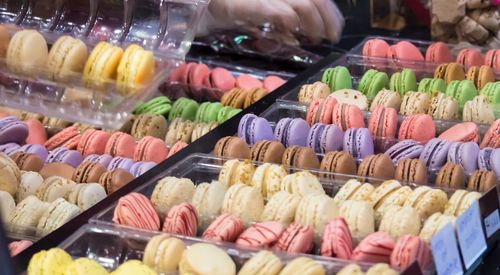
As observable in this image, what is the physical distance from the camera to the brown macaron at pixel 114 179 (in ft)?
7.24

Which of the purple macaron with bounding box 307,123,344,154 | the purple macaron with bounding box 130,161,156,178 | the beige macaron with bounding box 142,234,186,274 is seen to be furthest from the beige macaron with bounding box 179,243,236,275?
the purple macaron with bounding box 307,123,344,154

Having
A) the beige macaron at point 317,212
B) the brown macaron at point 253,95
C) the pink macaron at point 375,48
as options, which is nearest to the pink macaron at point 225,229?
the beige macaron at point 317,212

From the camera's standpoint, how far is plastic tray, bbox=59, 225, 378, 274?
1800 mm

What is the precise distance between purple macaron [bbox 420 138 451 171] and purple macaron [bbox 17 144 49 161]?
3.03ft

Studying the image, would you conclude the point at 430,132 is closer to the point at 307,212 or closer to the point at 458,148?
the point at 458,148

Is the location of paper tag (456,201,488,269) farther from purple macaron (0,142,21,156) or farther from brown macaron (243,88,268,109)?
purple macaron (0,142,21,156)

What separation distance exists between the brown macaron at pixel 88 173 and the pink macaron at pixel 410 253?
2.66 feet

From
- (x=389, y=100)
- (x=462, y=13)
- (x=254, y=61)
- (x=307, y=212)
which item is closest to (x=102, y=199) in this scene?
(x=307, y=212)

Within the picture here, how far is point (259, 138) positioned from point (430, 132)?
431 mm

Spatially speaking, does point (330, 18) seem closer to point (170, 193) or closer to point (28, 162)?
point (28, 162)

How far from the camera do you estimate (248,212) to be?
1.98m

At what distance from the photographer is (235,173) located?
216 cm

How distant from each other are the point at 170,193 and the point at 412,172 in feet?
1.78

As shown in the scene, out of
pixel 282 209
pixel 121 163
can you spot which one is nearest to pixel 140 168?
pixel 121 163
